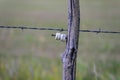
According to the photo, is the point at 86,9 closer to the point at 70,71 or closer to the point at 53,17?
the point at 53,17

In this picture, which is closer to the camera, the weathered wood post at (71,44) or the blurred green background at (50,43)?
the weathered wood post at (71,44)

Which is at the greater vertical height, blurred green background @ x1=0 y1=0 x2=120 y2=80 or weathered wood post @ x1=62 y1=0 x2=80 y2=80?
weathered wood post @ x1=62 y1=0 x2=80 y2=80

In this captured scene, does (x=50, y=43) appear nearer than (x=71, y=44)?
No

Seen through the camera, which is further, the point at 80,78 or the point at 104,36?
the point at 104,36

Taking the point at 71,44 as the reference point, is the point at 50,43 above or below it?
below

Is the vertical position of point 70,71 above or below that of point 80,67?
above

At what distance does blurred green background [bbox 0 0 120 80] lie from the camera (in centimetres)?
313

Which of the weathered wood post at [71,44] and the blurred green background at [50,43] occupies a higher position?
the weathered wood post at [71,44]

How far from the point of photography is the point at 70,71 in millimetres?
1727

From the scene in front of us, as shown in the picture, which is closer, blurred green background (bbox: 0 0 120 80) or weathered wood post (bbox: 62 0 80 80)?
weathered wood post (bbox: 62 0 80 80)

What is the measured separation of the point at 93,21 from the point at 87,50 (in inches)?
29.3

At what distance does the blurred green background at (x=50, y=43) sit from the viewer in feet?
10.3

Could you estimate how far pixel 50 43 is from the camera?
408 cm

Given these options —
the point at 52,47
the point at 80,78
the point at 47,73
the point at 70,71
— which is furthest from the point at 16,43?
the point at 70,71
